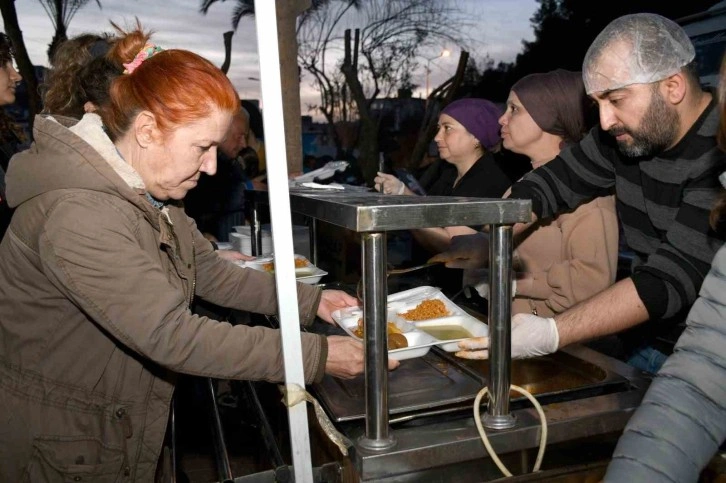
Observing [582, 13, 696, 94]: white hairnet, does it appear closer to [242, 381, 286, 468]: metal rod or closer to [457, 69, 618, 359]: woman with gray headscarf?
[457, 69, 618, 359]: woman with gray headscarf

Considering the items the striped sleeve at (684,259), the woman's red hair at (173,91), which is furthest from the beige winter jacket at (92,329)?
the striped sleeve at (684,259)

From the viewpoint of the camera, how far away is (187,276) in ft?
4.67

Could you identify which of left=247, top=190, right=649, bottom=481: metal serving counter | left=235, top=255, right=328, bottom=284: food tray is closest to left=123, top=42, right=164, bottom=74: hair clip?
left=247, top=190, right=649, bottom=481: metal serving counter

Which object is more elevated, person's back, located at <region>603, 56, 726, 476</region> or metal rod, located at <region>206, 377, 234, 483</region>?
person's back, located at <region>603, 56, 726, 476</region>

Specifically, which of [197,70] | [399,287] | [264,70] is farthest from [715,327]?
[399,287]

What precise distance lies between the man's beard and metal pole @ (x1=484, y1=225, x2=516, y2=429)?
2.51 feet

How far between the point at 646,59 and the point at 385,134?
924 cm

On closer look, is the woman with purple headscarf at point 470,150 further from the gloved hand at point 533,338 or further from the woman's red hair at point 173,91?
the woman's red hair at point 173,91

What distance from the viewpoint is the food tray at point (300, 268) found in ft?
7.66

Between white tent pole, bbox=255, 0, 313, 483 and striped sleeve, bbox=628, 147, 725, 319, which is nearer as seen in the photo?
white tent pole, bbox=255, 0, 313, 483

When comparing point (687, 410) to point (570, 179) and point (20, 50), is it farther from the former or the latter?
point (20, 50)

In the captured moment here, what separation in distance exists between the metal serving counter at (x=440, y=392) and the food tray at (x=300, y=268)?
0.95 m

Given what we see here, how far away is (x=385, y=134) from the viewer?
10.6 meters

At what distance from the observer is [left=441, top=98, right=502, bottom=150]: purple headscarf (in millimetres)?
2883
